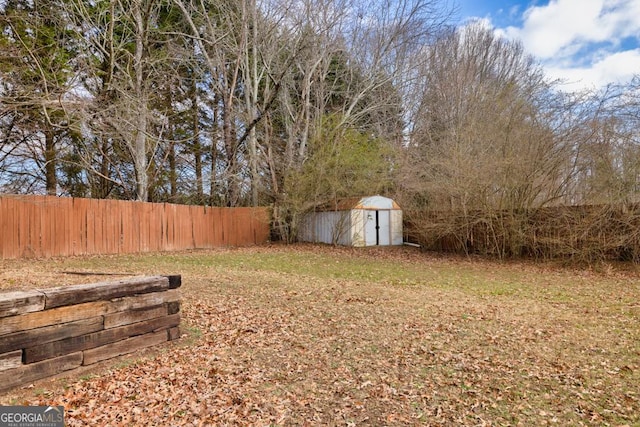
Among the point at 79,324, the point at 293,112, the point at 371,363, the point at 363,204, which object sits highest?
the point at 293,112

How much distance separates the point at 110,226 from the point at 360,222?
8709 millimetres

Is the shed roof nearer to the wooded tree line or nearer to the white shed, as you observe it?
the white shed

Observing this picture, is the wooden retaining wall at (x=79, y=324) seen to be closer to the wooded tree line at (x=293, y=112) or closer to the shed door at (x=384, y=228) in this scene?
the wooded tree line at (x=293, y=112)

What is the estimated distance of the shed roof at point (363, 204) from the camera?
15.5m

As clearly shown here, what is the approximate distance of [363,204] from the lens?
1552cm

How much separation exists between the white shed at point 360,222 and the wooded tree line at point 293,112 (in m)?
0.58

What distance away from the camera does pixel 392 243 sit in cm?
1619

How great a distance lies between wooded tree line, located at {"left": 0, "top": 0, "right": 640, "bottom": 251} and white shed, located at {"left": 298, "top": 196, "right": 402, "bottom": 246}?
0.58 m

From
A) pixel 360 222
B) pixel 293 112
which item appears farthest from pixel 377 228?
pixel 293 112

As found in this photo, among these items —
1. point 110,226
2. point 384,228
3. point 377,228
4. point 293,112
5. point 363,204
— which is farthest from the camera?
point 293,112

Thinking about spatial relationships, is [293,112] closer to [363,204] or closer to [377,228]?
[363,204]

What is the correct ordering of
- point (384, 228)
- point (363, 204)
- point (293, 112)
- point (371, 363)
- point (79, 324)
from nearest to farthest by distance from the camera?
point (79, 324) → point (371, 363) → point (363, 204) → point (384, 228) → point (293, 112)

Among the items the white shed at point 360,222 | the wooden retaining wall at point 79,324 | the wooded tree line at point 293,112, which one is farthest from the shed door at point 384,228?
the wooden retaining wall at point 79,324

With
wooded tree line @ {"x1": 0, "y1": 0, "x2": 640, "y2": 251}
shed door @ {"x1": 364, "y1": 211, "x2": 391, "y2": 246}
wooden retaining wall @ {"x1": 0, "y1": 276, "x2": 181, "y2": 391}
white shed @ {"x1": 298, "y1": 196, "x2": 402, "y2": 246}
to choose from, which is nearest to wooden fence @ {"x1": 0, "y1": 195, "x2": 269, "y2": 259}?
wooded tree line @ {"x1": 0, "y1": 0, "x2": 640, "y2": 251}
